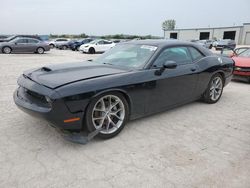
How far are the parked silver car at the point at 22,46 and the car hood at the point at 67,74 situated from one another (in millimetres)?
16825

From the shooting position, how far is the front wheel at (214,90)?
5.00 meters

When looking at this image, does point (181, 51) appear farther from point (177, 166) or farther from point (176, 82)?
point (177, 166)

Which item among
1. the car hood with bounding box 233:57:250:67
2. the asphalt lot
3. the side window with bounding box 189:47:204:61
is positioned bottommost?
the asphalt lot

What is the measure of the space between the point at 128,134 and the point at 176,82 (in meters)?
1.35

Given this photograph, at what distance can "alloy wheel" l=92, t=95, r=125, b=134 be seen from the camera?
128 inches

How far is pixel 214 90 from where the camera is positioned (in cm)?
517

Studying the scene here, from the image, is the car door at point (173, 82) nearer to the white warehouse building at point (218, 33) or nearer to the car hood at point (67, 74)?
the car hood at point (67, 74)

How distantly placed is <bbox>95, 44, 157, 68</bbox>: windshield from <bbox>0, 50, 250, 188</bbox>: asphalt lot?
3.44 ft

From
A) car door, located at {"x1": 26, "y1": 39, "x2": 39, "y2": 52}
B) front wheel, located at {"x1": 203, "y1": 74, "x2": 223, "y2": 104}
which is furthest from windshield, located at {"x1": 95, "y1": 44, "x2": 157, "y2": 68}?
car door, located at {"x1": 26, "y1": 39, "x2": 39, "y2": 52}

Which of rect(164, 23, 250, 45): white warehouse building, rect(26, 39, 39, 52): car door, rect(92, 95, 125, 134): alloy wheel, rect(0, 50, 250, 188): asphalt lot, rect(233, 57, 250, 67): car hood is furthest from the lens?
rect(164, 23, 250, 45): white warehouse building

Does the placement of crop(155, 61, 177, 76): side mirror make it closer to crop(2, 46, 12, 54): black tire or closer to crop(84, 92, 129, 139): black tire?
crop(84, 92, 129, 139): black tire

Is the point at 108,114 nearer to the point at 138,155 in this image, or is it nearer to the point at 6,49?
the point at 138,155

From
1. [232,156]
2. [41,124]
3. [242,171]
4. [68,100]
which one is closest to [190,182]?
[242,171]

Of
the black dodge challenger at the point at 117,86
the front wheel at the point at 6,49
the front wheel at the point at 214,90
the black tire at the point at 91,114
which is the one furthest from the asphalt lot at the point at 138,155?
the front wheel at the point at 6,49
